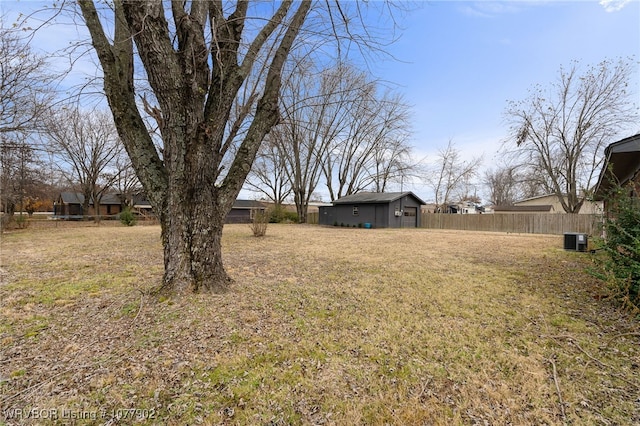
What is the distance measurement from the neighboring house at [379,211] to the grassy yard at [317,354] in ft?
54.2

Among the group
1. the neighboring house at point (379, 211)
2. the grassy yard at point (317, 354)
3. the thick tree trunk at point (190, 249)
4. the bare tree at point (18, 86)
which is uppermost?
the bare tree at point (18, 86)

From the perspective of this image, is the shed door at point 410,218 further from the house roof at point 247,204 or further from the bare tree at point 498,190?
the bare tree at point 498,190

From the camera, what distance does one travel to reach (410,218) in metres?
22.4

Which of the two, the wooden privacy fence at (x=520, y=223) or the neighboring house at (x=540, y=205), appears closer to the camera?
the wooden privacy fence at (x=520, y=223)

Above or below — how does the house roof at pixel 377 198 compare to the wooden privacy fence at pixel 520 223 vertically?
above

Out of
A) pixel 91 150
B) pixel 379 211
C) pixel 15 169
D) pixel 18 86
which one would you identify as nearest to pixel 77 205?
pixel 91 150

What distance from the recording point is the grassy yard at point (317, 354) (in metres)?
1.84

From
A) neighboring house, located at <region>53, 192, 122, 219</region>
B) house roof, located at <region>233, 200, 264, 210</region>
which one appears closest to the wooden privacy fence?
house roof, located at <region>233, 200, 264, 210</region>

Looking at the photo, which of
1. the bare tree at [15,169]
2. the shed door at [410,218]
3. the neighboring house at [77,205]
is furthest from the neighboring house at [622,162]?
the neighboring house at [77,205]

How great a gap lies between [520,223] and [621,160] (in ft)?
44.0

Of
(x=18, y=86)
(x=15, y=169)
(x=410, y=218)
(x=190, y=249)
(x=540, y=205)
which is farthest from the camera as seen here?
(x=540, y=205)

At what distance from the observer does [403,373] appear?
7.38ft

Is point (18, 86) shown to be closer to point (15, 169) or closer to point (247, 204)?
point (15, 169)

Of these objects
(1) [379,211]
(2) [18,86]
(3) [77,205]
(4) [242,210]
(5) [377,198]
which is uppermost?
(2) [18,86]
